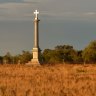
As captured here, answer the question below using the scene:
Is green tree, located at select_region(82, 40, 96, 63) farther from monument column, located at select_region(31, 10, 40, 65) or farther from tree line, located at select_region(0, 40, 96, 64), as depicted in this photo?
monument column, located at select_region(31, 10, 40, 65)

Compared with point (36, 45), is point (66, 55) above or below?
below

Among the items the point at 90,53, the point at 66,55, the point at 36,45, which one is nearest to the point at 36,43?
the point at 36,45

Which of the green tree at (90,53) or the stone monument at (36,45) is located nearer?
the stone monument at (36,45)

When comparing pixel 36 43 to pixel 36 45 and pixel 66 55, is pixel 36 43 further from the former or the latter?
pixel 66 55

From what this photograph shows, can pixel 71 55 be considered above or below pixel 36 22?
below

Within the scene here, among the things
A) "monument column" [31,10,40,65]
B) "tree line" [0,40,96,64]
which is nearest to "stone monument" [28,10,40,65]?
"monument column" [31,10,40,65]

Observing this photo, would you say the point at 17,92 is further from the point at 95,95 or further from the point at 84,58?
the point at 84,58

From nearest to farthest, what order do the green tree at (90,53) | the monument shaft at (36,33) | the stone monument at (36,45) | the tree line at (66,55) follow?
the stone monument at (36,45) < the monument shaft at (36,33) < the green tree at (90,53) < the tree line at (66,55)

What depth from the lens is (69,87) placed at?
48.1 feet

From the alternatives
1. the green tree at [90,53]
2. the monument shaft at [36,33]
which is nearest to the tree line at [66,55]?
the green tree at [90,53]

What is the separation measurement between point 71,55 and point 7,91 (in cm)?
6109

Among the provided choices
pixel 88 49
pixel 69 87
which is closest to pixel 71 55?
pixel 88 49

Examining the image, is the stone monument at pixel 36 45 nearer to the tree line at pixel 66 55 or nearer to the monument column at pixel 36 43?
the monument column at pixel 36 43

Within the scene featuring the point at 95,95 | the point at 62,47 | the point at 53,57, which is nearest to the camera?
the point at 95,95
